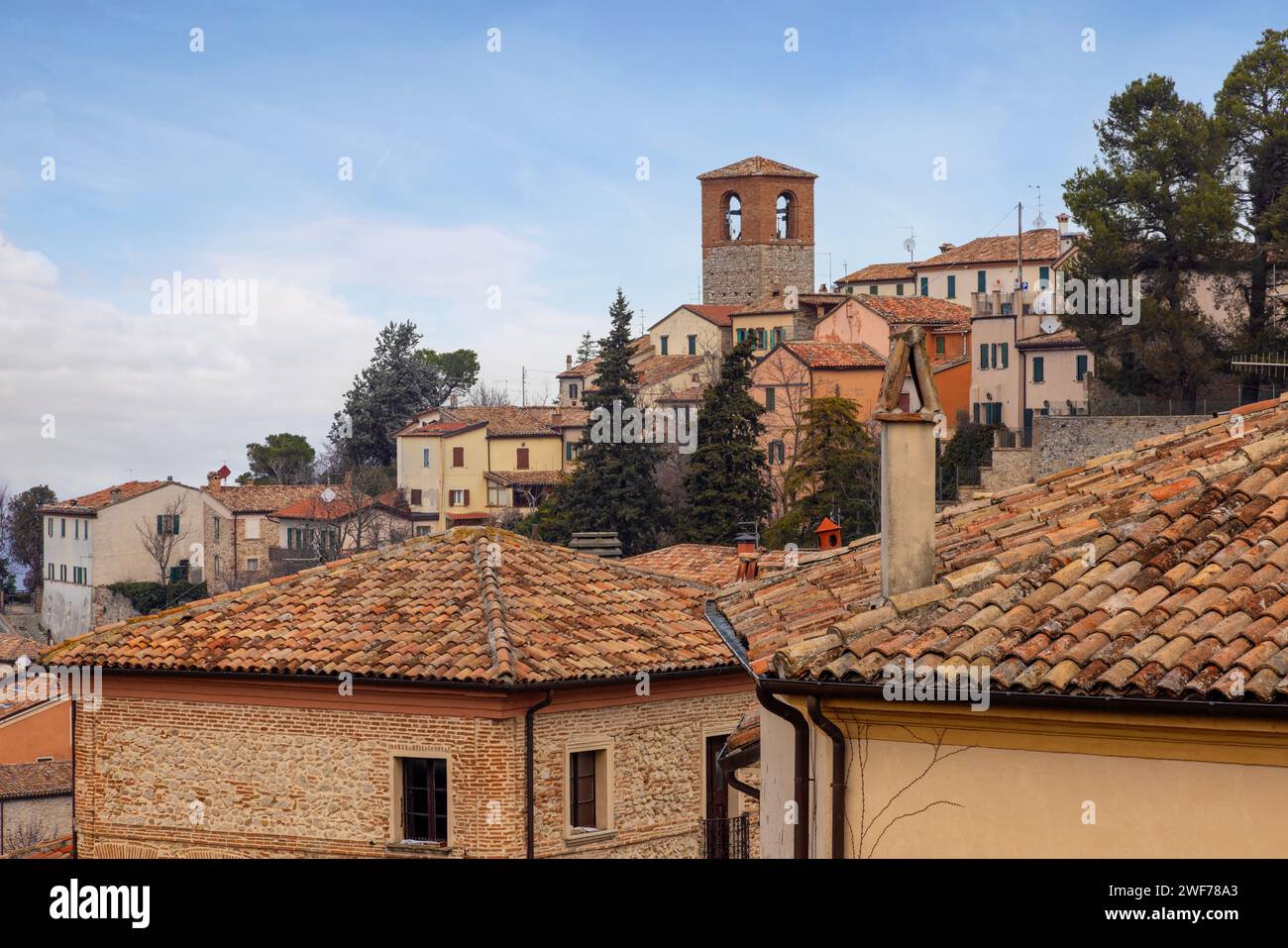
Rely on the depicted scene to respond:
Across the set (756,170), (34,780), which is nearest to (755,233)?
(756,170)

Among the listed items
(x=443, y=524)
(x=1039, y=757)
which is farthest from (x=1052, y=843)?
(x=443, y=524)

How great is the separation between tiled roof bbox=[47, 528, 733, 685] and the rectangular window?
917mm

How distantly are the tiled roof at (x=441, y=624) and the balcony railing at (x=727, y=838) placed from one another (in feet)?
5.03

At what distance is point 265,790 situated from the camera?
16.2 m

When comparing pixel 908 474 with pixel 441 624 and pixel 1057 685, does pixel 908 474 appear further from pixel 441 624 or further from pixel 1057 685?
pixel 441 624

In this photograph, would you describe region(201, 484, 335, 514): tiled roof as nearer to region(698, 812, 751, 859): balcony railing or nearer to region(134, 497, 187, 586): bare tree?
region(134, 497, 187, 586): bare tree

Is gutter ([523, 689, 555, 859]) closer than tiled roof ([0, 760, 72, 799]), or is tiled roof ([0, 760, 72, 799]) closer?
gutter ([523, 689, 555, 859])

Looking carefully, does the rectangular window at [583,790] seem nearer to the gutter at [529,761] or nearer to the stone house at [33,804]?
the gutter at [529,761]

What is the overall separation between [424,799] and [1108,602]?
9.26 meters

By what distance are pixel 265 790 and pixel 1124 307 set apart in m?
37.2

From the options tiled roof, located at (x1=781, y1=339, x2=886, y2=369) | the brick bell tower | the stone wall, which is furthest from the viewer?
the brick bell tower

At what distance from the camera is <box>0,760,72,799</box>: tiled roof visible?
38.7 meters

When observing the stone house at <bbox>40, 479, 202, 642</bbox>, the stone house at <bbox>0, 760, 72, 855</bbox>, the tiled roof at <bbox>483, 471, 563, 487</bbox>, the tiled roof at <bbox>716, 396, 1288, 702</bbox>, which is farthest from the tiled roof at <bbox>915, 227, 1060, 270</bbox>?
the tiled roof at <bbox>716, 396, 1288, 702</bbox>

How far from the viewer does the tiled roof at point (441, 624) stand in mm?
15938
